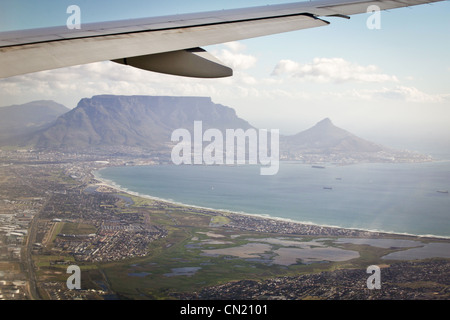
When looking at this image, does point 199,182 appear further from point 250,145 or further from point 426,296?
point 426,296

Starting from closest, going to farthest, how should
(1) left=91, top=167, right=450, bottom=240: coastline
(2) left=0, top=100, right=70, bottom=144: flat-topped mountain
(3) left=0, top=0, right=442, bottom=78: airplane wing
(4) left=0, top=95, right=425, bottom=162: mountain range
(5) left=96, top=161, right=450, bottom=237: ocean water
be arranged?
(3) left=0, top=0, right=442, bottom=78: airplane wing
(1) left=91, top=167, right=450, bottom=240: coastline
(5) left=96, top=161, right=450, bottom=237: ocean water
(2) left=0, top=100, right=70, bottom=144: flat-topped mountain
(4) left=0, top=95, right=425, bottom=162: mountain range

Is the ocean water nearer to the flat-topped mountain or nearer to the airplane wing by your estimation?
the flat-topped mountain

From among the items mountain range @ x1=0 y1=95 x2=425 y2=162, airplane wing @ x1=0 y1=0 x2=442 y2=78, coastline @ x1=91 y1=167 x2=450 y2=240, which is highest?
mountain range @ x1=0 y1=95 x2=425 y2=162

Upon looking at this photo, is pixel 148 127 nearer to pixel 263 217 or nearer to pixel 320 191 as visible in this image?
pixel 320 191

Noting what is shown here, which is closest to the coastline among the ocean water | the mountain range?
the ocean water

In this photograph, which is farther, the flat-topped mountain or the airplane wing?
the flat-topped mountain

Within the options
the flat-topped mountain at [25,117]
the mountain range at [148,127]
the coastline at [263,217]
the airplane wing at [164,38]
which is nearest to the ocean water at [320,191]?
the coastline at [263,217]

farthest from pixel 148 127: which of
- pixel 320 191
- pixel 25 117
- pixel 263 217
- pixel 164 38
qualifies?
pixel 164 38

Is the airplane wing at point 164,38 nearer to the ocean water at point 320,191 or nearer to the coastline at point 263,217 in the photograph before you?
the coastline at point 263,217
